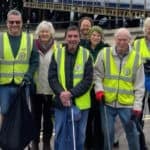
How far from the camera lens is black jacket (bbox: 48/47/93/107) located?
6.99 meters

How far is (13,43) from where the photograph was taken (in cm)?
744

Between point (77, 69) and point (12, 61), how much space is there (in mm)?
861

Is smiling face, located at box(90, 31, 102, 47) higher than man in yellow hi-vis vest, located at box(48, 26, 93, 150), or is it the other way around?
smiling face, located at box(90, 31, 102, 47)

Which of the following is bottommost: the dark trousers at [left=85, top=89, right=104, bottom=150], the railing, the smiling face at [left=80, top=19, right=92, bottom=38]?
the dark trousers at [left=85, top=89, right=104, bottom=150]

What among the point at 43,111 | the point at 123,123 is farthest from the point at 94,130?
the point at 123,123

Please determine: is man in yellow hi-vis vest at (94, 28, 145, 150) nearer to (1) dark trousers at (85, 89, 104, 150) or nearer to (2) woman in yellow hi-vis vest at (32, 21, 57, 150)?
(1) dark trousers at (85, 89, 104, 150)

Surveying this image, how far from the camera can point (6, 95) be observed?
24.6 feet

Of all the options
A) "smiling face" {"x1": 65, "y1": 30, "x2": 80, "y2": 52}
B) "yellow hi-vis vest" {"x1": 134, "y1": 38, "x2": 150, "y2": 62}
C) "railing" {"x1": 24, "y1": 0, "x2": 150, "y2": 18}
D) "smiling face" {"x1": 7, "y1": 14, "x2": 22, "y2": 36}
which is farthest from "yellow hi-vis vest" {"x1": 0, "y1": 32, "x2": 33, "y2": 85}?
"railing" {"x1": 24, "y1": 0, "x2": 150, "y2": 18}

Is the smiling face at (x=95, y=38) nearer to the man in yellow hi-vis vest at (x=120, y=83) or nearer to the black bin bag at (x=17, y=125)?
the man in yellow hi-vis vest at (x=120, y=83)

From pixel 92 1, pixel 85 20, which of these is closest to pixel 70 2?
pixel 92 1

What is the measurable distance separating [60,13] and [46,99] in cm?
4545

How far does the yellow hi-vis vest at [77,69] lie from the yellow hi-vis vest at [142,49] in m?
1.37

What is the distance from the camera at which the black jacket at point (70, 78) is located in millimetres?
6992

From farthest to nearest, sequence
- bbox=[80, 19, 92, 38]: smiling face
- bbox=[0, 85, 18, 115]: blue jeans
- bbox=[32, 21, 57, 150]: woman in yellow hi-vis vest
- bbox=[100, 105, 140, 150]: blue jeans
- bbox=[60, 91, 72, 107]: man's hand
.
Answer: bbox=[80, 19, 92, 38]: smiling face, bbox=[32, 21, 57, 150]: woman in yellow hi-vis vest, bbox=[0, 85, 18, 115]: blue jeans, bbox=[100, 105, 140, 150]: blue jeans, bbox=[60, 91, 72, 107]: man's hand
